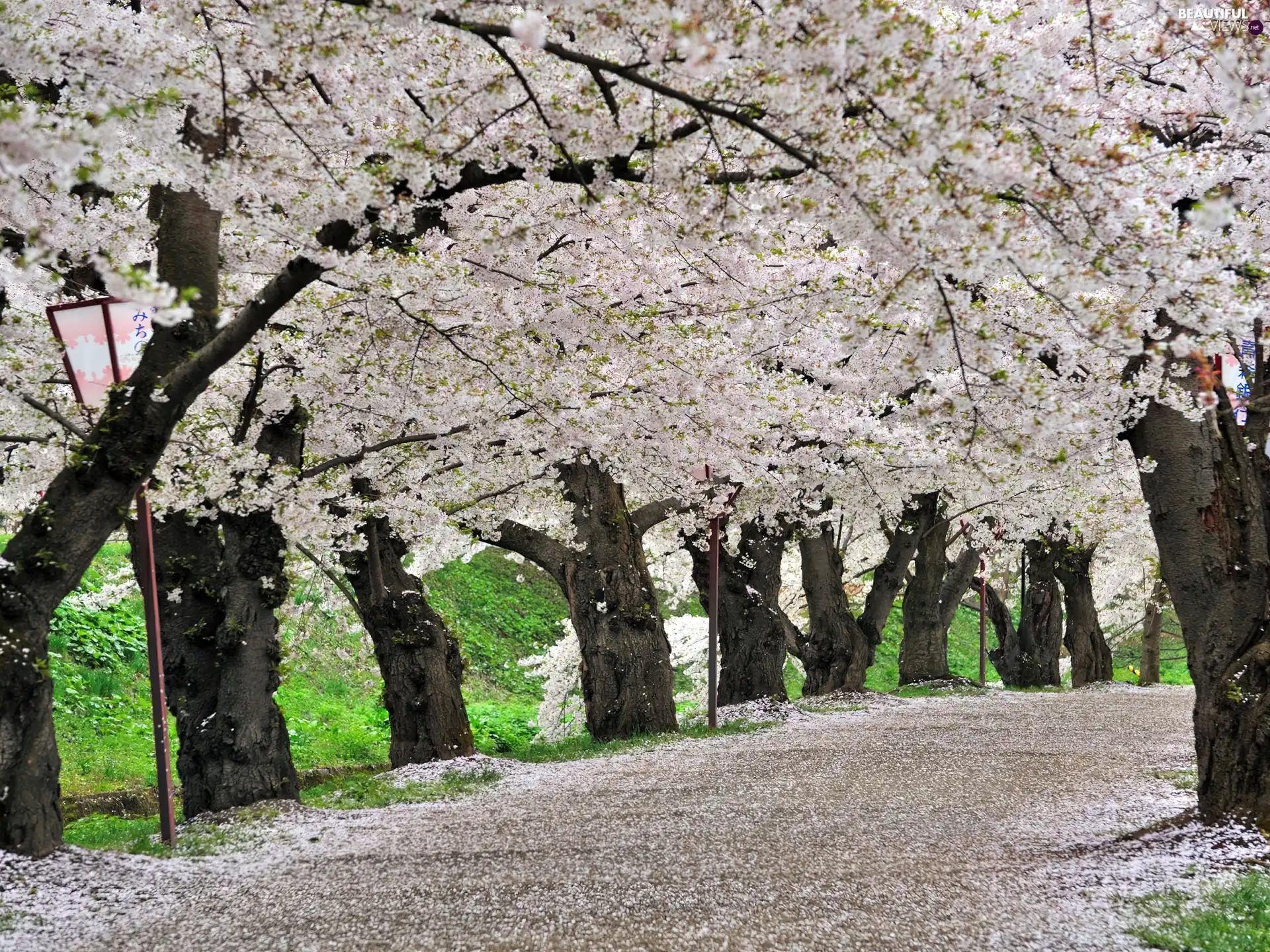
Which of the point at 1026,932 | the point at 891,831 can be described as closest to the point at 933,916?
the point at 1026,932

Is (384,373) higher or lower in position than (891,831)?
higher

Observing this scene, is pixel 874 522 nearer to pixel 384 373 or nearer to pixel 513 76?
pixel 384 373

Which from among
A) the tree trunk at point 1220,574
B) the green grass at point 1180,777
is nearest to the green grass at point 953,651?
the green grass at point 1180,777

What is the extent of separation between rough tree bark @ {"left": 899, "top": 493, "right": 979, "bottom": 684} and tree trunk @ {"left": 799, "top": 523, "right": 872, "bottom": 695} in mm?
2539

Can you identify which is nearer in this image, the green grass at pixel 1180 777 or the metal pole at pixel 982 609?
the green grass at pixel 1180 777

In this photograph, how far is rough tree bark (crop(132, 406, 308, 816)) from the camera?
1003cm

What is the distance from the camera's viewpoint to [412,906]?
6.35 meters

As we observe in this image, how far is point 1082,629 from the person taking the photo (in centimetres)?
2744

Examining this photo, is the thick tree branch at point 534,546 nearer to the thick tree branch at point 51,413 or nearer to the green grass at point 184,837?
the green grass at point 184,837

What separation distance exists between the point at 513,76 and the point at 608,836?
17.2ft

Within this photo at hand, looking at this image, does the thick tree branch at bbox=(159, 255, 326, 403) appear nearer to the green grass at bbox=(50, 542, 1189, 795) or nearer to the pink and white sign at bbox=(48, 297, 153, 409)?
the pink and white sign at bbox=(48, 297, 153, 409)

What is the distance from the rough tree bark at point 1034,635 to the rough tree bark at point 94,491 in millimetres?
23033

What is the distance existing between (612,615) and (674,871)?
7.90 metres

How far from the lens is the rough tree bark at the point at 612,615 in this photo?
1490 cm
